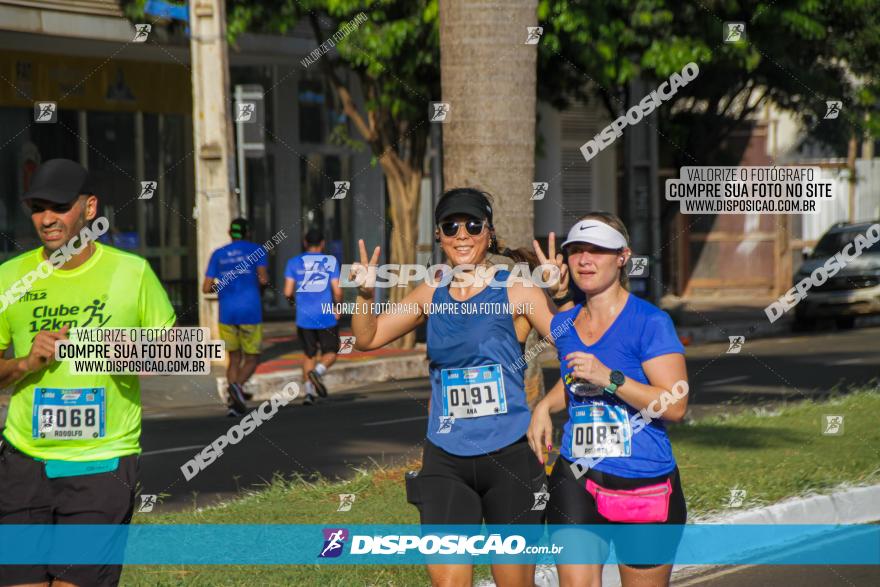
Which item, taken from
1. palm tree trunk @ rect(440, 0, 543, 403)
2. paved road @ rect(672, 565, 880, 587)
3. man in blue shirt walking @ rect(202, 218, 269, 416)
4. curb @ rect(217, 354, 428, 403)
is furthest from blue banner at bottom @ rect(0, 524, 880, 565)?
curb @ rect(217, 354, 428, 403)

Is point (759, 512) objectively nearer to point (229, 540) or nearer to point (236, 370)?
point (229, 540)

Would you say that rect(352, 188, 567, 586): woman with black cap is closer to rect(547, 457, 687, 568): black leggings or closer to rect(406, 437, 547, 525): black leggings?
rect(406, 437, 547, 525): black leggings

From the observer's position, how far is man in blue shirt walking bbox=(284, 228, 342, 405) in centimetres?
1468

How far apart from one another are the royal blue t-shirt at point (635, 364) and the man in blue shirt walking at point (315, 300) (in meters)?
9.47

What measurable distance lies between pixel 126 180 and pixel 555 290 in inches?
726

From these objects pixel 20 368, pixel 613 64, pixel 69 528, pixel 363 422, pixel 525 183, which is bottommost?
pixel 363 422

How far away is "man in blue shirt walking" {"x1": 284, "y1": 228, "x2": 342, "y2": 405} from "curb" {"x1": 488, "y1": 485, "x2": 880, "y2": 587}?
6.56 meters

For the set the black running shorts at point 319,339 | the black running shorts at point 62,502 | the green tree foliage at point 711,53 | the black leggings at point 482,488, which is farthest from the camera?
the green tree foliage at point 711,53

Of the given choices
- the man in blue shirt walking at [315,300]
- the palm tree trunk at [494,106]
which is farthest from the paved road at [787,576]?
the man in blue shirt walking at [315,300]

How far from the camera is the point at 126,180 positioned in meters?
23.4

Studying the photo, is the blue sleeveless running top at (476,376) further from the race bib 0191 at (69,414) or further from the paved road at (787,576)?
the paved road at (787,576)

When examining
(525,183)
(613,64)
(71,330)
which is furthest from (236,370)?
(71,330)

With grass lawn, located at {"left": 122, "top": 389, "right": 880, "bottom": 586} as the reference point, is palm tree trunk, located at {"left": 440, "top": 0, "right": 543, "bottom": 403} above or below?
above

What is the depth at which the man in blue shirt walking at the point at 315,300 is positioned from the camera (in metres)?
14.7
